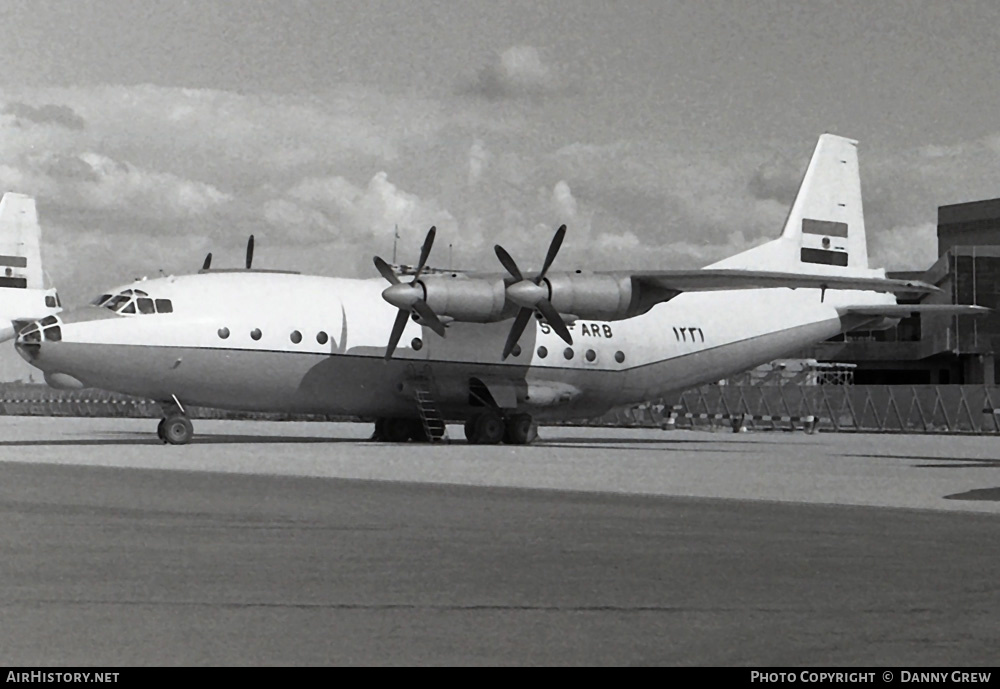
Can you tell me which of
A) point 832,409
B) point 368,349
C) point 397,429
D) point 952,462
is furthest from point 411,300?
point 832,409

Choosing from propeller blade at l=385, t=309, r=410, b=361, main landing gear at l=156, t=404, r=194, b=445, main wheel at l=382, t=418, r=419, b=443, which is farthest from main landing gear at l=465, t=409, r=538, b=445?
main landing gear at l=156, t=404, r=194, b=445

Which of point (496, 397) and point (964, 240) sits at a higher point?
point (964, 240)

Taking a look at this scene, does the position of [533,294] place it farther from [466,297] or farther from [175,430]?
[175,430]

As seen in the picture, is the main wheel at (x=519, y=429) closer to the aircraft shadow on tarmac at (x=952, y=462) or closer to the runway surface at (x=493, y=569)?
the aircraft shadow on tarmac at (x=952, y=462)

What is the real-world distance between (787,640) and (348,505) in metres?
10.4

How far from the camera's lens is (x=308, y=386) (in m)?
37.0

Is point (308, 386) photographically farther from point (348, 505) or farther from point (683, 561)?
point (683, 561)

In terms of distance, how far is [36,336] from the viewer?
33.5 metres

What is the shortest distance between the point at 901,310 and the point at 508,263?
1343cm

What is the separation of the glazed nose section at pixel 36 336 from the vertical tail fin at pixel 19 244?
108ft

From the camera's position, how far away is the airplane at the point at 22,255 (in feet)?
201

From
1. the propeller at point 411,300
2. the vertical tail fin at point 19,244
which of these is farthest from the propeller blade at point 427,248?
the vertical tail fin at point 19,244

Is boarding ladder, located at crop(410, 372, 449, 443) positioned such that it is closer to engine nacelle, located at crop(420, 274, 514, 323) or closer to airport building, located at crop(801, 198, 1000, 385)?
engine nacelle, located at crop(420, 274, 514, 323)

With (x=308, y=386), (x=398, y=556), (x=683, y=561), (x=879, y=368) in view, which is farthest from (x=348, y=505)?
(x=879, y=368)
